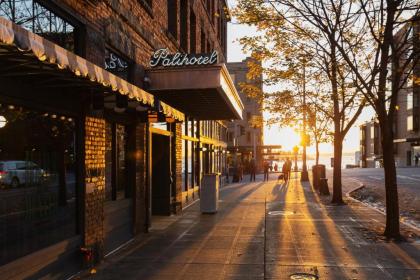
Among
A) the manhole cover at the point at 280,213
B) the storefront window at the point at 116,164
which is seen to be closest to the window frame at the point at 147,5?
the storefront window at the point at 116,164

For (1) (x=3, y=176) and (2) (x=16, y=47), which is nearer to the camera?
(2) (x=16, y=47)

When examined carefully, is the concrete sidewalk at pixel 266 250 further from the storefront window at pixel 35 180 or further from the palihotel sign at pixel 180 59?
the palihotel sign at pixel 180 59

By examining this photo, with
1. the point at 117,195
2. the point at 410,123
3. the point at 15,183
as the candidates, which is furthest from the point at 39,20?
the point at 410,123

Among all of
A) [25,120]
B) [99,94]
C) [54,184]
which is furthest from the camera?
[99,94]

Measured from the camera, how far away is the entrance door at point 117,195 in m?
9.16

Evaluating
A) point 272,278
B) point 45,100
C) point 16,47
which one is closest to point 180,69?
point 45,100

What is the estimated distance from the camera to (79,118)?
7.61 metres

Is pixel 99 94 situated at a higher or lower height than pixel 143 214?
higher

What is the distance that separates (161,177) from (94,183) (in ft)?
20.8

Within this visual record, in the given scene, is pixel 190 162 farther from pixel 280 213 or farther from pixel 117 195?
pixel 117 195

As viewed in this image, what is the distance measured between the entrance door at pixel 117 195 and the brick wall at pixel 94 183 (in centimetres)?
60

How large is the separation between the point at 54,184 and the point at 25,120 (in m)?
1.16

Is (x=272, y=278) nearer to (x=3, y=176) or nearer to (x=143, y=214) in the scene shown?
(x=3, y=176)

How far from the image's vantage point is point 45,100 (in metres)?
6.55
